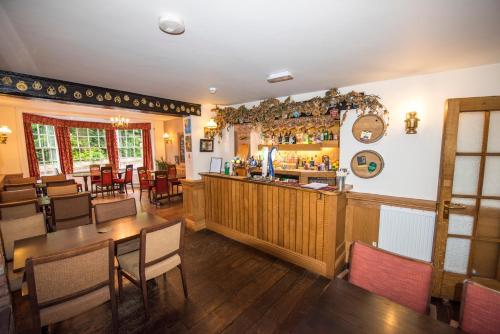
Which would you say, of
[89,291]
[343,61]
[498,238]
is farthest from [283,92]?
[89,291]

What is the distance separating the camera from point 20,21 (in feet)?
4.50

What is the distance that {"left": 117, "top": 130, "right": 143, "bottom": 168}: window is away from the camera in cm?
796

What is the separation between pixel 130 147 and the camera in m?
8.16

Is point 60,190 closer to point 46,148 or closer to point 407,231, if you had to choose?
point 46,148

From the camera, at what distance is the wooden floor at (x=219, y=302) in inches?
71.8

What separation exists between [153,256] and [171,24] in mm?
1872

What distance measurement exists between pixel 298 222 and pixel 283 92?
6.46ft

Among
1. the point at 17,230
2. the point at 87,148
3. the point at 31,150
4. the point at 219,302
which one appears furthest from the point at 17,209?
the point at 87,148

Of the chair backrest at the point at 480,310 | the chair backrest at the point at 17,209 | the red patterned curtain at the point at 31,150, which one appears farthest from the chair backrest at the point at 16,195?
the chair backrest at the point at 480,310

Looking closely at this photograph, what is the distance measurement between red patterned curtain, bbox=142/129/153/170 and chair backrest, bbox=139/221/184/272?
7041 mm

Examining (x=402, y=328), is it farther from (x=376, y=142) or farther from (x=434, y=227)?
(x=376, y=142)

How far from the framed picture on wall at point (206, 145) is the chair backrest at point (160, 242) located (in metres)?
2.31

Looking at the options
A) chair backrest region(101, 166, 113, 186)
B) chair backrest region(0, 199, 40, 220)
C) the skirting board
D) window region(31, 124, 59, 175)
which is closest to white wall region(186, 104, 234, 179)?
the skirting board

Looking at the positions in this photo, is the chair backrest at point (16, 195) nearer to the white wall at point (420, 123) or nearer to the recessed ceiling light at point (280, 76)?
the recessed ceiling light at point (280, 76)
